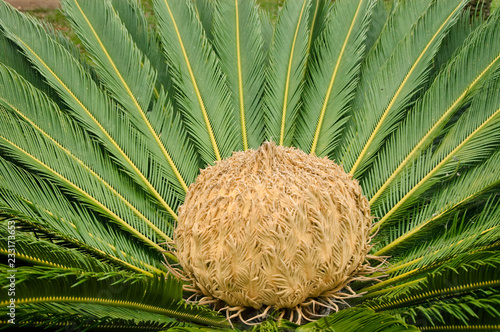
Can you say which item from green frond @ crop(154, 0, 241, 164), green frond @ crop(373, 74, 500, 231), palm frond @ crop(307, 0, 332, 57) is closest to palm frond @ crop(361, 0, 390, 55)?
palm frond @ crop(307, 0, 332, 57)

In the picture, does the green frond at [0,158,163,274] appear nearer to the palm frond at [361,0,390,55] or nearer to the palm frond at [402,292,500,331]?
the palm frond at [402,292,500,331]

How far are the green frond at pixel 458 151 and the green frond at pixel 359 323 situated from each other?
129cm

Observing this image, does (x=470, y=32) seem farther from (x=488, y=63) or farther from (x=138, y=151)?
(x=138, y=151)

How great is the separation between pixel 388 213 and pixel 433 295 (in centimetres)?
100

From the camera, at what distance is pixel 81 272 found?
1.96 metres

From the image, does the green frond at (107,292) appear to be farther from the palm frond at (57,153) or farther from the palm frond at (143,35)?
the palm frond at (143,35)

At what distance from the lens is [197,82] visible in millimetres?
3887

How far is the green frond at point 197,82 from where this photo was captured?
12.4 feet

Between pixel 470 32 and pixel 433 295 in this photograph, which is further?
pixel 470 32

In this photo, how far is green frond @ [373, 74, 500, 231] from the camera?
311 cm

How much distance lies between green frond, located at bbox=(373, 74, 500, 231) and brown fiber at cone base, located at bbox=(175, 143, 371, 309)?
662 millimetres

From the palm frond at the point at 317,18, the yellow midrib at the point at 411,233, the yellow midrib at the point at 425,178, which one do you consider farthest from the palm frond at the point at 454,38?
the yellow midrib at the point at 411,233

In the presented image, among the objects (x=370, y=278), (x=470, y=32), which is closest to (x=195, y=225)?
(x=370, y=278)

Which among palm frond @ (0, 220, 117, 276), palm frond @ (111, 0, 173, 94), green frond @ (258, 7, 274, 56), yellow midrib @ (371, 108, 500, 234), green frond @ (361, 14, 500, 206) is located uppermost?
green frond @ (258, 7, 274, 56)
